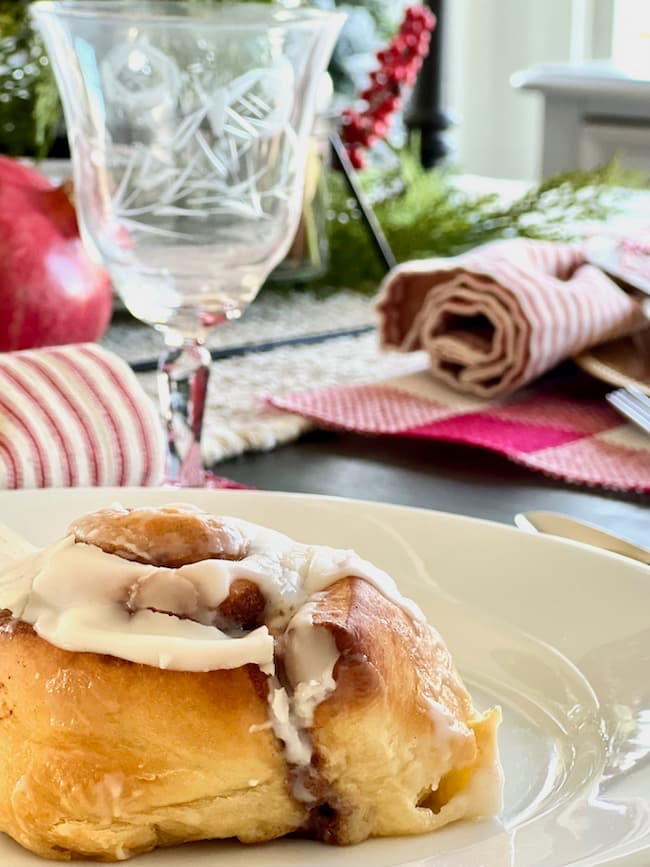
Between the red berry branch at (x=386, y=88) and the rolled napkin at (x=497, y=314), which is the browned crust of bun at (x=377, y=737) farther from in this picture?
the red berry branch at (x=386, y=88)

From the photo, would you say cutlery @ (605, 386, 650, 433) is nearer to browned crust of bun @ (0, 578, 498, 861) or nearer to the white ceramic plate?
the white ceramic plate

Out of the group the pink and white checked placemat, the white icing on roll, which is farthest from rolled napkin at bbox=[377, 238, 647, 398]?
the white icing on roll

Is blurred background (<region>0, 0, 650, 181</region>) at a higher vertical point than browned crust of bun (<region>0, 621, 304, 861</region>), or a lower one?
lower

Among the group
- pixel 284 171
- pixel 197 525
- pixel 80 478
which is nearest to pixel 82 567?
pixel 197 525

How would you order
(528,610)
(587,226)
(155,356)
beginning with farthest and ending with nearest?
(587,226) → (155,356) → (528,610)

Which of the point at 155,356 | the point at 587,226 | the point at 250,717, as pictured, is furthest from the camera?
the point at 587,226

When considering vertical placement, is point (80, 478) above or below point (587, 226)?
above

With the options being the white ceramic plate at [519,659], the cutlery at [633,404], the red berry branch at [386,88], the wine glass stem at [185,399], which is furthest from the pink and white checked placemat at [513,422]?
the red berry branch at [386,88]

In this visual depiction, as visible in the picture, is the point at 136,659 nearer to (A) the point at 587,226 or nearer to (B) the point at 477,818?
(B) the point at 477,818
